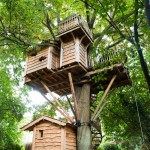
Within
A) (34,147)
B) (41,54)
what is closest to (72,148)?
(34,147)

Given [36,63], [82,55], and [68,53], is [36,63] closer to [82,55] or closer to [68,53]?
[68,53]

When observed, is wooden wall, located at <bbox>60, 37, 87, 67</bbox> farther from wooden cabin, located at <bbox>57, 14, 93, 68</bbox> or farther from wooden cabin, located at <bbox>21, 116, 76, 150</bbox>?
wooden cabin, located at <bbox>21, 116, 76, 150</bbox>

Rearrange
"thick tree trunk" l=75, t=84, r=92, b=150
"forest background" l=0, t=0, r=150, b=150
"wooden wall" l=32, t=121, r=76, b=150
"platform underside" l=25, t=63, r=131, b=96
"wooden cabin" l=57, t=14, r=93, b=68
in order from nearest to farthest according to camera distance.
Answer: "forest background" l=0, t=0, r=150, b=150
"wooden wall" l=32, t=121, r=76, b=150
"thick tree trunk" l=75, t=84, r=92, b=150
"platform underside" l=25, t=63, r=131, b=96
"wooden cabin" l=57, t=14, r=93, b=68

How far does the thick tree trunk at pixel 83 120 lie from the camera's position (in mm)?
8863

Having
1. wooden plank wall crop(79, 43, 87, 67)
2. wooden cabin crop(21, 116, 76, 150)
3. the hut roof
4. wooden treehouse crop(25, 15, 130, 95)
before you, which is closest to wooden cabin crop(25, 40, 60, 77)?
wooden treehouse crop(25, 15, 130, 95)

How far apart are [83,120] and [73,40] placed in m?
4.28

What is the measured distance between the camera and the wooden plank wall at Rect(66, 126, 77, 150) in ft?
28.4

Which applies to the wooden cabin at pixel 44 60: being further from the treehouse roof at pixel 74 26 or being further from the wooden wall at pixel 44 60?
the treehouse roof at pixel 74 26

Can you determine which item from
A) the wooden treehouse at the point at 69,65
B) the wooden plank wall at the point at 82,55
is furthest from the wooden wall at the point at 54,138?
the wooden plank wall at the point at 82,55

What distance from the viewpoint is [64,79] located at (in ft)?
36.4

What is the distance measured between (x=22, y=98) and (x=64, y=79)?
9.08ft

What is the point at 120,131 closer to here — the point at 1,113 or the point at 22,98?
the point at 22,98

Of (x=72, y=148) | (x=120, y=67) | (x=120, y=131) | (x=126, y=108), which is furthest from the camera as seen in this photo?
(x=120, y=131)

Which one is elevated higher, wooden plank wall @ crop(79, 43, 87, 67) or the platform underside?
wooden plank wall @ crop(79, 43, 87, 67)
